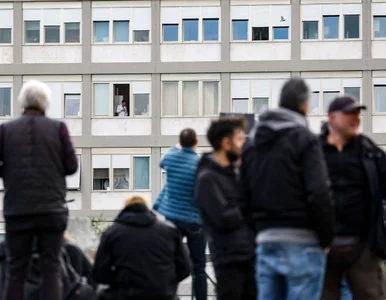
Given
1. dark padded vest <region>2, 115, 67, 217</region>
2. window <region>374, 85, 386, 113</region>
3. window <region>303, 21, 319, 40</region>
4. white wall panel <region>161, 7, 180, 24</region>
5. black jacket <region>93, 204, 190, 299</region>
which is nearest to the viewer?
dark padded vest <region>2, 115, 67, 217</region>

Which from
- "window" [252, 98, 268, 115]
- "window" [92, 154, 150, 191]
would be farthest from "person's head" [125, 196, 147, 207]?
"window" [252, 98, 268, 115]

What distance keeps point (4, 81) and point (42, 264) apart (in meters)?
43.4

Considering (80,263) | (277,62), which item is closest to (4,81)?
(277,62)

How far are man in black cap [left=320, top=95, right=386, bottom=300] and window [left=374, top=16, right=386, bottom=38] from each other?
43.5 meters

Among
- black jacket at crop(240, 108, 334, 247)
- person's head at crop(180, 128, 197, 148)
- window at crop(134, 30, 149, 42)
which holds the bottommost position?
black jacket at crop(240, 108, 334, 247)

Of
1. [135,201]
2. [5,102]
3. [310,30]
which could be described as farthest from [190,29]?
[135,201]

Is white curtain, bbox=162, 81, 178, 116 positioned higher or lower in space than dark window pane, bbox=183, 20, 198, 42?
lower

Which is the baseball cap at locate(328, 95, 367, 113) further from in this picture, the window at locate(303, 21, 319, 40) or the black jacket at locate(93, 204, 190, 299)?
the window at locate(303, 21, 319, 40)

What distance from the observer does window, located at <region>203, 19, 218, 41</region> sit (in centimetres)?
5028

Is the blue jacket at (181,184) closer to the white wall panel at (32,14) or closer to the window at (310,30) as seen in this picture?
the window at (310,30)

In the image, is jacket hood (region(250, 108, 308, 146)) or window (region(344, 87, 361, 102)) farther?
window (region(344, 87, 361, 102))

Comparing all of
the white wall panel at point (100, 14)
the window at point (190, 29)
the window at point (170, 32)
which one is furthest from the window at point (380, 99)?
the white wall panel at point (100, 14)

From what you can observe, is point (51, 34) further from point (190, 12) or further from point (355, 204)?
point (355, 204)

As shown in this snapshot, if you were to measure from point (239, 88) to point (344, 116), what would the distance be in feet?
139
